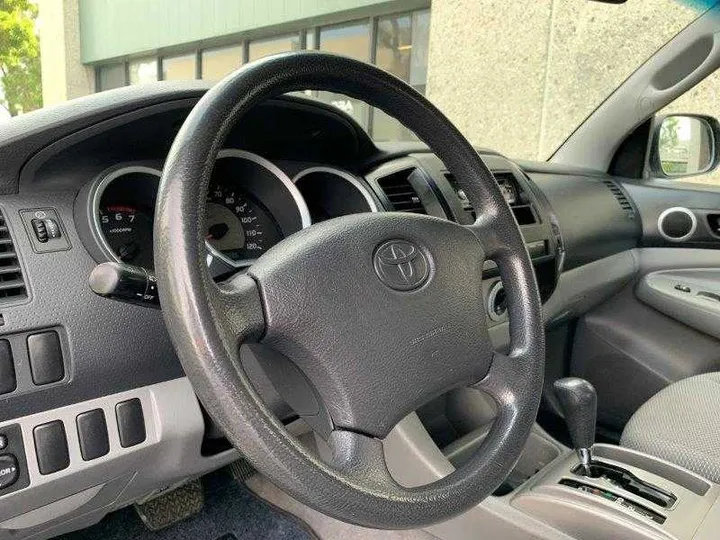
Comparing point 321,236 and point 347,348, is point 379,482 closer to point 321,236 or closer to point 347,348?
point 347,348

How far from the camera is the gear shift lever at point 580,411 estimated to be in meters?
1.27

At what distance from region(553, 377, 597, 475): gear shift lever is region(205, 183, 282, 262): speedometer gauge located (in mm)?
605

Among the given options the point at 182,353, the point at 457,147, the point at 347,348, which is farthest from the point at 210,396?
the point at 457,147

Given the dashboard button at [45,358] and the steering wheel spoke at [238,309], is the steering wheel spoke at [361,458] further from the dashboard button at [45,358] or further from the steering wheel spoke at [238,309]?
the dashboard button at [45,358]

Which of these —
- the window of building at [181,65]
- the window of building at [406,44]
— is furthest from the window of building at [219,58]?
the window of building at [406,44]

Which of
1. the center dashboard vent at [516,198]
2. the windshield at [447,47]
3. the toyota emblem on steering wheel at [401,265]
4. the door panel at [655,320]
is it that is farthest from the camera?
the windshield at [447,47]

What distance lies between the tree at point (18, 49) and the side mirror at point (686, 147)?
2238 mm

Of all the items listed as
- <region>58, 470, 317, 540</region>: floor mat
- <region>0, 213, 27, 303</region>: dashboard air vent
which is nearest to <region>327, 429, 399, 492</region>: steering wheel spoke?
<region>0, 213, 27, 303</region>: dashboard air vent

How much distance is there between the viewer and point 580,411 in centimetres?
127

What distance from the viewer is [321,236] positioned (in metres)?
0.82

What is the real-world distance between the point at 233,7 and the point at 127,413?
21.1 ft

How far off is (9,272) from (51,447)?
238 mm

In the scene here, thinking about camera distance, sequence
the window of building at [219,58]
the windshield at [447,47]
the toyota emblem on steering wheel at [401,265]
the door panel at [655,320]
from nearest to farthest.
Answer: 1. the toyota emblem on steering wheel at [401,265]
2. the door panel at [655,320]
3. the windshield at [447,47]
4. the window of building at [219,58]

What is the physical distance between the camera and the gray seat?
133 cm
